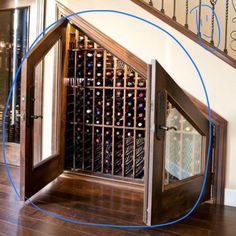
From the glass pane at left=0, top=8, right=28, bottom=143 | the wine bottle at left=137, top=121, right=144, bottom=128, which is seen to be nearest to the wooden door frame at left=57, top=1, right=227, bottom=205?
the wine bottle at left=137, top=121, right=144, bottom=128

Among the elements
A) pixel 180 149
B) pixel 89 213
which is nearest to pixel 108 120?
pixel 180 149

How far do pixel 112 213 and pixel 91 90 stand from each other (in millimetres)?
1447

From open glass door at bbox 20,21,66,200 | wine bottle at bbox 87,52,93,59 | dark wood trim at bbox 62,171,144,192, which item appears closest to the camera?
open glass door at bbox 20,21,66,200

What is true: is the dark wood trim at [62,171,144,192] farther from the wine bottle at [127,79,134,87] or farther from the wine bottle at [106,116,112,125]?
the wine bottle at [127,79,134,87]

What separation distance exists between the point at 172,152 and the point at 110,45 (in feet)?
4.03

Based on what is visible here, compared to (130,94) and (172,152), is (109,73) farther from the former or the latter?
(172,152)

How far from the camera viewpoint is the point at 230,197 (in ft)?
8.71

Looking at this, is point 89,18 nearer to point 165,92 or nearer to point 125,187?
point 165,92

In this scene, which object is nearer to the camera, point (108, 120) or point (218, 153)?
point (218, 153)

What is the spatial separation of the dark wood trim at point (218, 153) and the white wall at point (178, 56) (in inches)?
1.8

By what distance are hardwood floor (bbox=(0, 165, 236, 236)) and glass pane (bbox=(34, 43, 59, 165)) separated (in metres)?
0.47

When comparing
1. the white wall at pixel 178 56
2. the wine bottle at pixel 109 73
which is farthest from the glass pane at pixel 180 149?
the wine bottle at pixel 109 73

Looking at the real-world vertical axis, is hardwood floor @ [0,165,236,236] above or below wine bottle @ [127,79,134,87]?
below

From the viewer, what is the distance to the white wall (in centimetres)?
264
